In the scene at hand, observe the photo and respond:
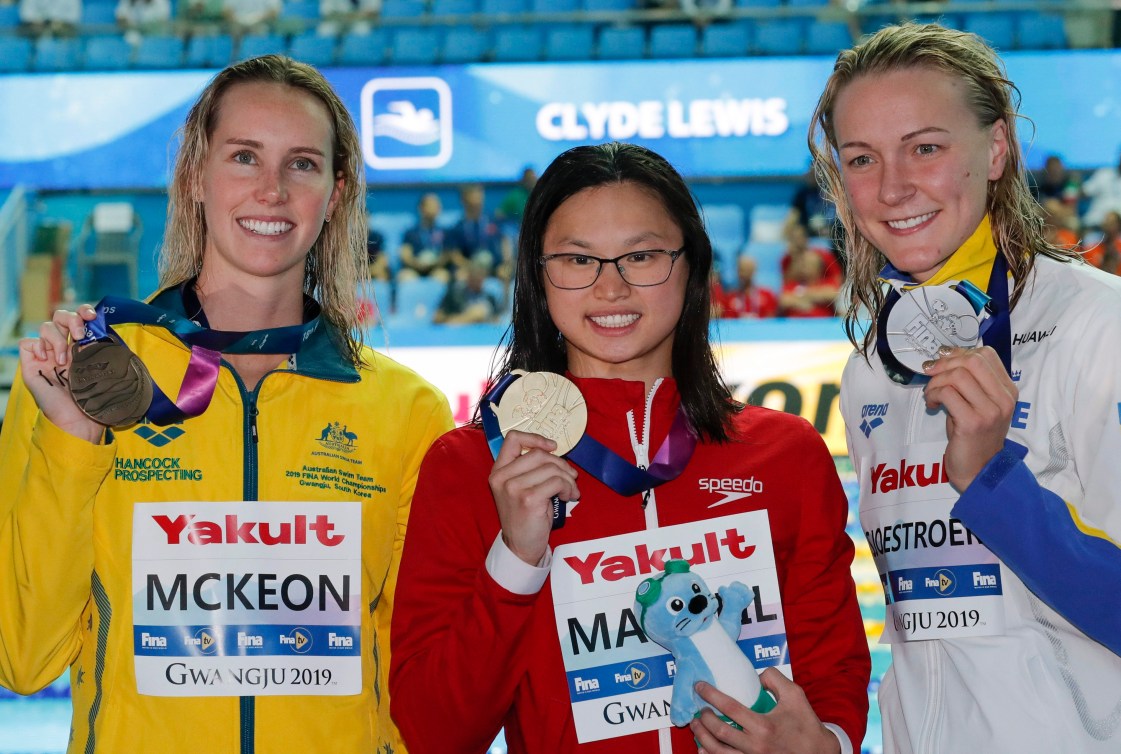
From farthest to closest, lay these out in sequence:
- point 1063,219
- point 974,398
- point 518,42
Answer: point 518,42, point 1063,219, point 974,398

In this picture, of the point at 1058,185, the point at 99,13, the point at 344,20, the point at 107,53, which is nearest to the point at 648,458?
the point at 1058,185

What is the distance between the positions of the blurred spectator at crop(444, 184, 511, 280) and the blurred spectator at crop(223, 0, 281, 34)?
2.58 meters

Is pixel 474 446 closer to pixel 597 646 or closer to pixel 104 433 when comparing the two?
pixel 597 646

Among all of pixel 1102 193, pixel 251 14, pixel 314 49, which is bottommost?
pixel 1102 193

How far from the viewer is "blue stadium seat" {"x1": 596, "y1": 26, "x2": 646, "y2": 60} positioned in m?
10.7

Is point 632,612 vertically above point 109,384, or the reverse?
point 109,384

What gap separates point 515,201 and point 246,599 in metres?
8.73

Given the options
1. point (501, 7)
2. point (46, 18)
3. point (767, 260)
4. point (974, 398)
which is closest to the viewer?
point (974, 398)

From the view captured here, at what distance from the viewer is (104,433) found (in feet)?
6.35

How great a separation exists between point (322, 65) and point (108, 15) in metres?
2.63

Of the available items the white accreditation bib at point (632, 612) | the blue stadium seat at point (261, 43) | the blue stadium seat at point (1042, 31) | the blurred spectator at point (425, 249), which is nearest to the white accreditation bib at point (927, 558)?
the white accreditation bib at point (632, 612)

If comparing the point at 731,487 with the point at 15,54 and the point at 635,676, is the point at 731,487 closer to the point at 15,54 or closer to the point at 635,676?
the point at 635,676

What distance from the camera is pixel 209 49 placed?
10.7 metres

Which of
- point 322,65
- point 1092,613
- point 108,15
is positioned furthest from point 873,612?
point 108,15
